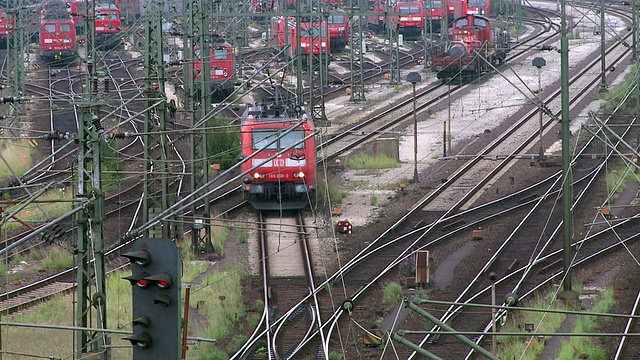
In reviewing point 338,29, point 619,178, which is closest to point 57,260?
point 619,178

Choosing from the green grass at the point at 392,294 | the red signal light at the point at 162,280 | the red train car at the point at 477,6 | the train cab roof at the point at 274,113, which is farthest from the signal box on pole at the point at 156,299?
the red train car at the point at 477,6

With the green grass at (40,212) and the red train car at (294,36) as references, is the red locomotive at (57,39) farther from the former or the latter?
the green grass at (40,212)

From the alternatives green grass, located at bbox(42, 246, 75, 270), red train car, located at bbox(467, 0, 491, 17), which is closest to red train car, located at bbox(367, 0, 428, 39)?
red train car, located at bbox(467, 0, 491, 17)

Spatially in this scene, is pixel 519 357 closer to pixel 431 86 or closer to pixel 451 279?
pixel 451 279

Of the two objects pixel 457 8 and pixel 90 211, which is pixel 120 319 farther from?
pixel 457 8

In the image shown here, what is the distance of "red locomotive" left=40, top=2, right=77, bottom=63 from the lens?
2312 inches

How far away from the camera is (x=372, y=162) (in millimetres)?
35719

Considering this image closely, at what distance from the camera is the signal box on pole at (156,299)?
8.73m

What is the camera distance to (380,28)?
2859 inches

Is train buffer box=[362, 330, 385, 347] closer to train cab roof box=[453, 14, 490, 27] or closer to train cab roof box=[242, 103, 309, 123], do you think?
train cab roof box=[242, 103, 309, 123]

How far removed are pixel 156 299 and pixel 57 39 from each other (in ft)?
171

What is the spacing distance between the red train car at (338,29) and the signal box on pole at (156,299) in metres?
53.0

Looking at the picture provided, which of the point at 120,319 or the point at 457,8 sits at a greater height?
the point at 457,8

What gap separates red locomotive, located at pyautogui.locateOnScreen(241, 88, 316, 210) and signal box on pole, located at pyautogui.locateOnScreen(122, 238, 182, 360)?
61.4 feet
